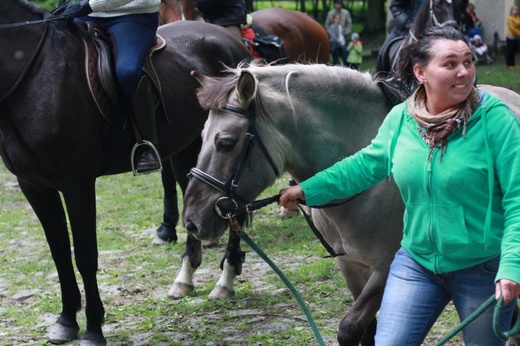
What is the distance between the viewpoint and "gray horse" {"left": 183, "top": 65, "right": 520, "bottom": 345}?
12.5 ft

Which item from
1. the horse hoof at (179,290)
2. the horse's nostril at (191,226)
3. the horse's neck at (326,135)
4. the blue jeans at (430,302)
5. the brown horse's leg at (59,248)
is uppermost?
the horse's neck at (326,135)

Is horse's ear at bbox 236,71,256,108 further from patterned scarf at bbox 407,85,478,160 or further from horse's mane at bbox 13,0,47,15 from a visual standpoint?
horse's mane at bbox 13,0,47,15

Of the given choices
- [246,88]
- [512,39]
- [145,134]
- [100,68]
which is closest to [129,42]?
[100,68]

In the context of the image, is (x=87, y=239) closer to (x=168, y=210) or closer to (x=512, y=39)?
(x=168, y=210)

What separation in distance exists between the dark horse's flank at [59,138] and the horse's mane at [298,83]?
1.83 m

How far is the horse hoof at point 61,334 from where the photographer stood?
19.4ft

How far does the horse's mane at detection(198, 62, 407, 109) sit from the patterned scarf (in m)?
0.81

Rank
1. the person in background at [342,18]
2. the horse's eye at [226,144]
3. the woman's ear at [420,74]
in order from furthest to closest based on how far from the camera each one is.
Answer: the person in background at [342,18]
the horse's eye at [226,144]
the woman's ear at [420,74]

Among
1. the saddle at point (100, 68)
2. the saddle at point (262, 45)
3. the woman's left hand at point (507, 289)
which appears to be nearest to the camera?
the woman's left hand at point (507, 289)

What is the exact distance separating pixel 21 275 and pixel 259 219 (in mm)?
2709

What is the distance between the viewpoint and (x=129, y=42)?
5.99 m

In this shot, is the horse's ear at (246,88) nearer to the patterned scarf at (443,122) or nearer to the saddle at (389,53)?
the patterned scarf at (443,122)

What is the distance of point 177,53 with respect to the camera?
675 centimetres

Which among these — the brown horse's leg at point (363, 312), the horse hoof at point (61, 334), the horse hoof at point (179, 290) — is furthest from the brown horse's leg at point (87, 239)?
the brown horse's leg at point (363, 312)
